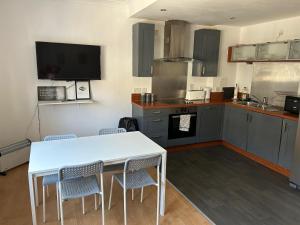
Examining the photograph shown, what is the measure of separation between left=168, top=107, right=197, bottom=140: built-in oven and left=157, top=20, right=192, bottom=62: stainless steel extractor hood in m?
0.95

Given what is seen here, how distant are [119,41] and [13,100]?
195cm

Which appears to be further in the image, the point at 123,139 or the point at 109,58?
the point at 109,58

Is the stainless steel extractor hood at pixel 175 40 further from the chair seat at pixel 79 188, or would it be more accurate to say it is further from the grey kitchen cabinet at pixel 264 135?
the chair seat at pixel 79 188

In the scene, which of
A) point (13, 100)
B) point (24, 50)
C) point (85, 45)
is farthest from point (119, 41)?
point (13, 100)

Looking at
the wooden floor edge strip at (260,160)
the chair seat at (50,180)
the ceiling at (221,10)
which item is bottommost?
the wooden floor edge strip at (260,160)

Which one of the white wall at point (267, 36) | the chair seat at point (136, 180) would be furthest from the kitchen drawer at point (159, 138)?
the white wall at point (267, 36)

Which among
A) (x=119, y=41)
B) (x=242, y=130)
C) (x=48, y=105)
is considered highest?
(x=119, y=41)

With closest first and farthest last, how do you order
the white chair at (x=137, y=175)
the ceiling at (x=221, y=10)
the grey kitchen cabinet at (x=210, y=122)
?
the white chair at (x=137, y=175) → the ceiling at (x=221, y=10) → the grey kitchen cabinet at (x=210, y=122)

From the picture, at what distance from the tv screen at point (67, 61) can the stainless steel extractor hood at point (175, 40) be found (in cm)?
122

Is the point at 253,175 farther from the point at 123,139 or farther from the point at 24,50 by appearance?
the point at 24,50

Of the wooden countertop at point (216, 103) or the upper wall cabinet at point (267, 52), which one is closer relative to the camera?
the wooden countertop at point (216, 103)

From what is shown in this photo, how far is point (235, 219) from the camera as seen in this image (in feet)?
8.32

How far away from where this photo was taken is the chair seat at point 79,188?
2.10 metres

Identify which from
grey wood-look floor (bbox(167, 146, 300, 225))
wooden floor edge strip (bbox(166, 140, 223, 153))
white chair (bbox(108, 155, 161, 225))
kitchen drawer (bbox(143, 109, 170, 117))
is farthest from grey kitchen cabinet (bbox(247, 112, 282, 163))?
white chair (bbox(108, 155, 161, 225))
